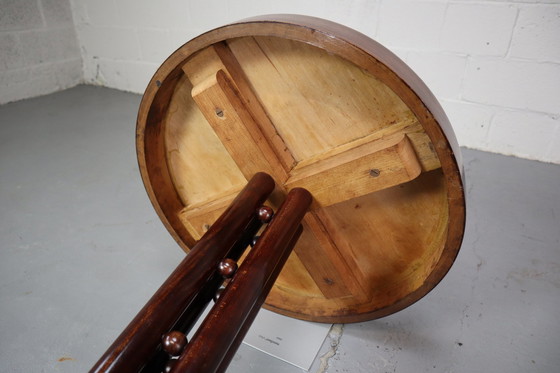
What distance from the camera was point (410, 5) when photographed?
246cm

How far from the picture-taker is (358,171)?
1.00m

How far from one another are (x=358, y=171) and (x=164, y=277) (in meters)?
1.07

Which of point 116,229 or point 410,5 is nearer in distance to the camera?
point 116,229

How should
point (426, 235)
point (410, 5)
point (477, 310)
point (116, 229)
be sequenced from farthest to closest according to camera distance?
point (410, 5) → point (116, 229) → point (477, 310) → point (426, 235)

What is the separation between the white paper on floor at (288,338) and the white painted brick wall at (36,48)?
11.9 ft

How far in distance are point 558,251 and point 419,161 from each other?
125 cm

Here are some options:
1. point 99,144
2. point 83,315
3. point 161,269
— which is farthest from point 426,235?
point 99,144

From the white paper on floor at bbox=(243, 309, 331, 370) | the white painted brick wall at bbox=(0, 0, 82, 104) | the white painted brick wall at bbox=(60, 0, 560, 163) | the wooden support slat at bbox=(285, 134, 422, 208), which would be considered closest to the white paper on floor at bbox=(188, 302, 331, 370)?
the white paper on floor at bbox=(243, 309, 331, 370)

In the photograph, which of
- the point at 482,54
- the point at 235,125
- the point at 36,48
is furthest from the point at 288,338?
the point at 36,48

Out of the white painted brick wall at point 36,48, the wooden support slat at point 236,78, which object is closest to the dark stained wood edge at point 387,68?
the wooden support slat at point 236,78

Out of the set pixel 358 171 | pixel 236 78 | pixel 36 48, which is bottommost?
pixel 358 171

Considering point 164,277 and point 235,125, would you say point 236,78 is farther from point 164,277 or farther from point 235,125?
point 164,277

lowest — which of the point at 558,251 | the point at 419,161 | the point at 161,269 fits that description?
the point at 558,251

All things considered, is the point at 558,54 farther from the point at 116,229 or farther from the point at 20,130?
the point at 20,130
